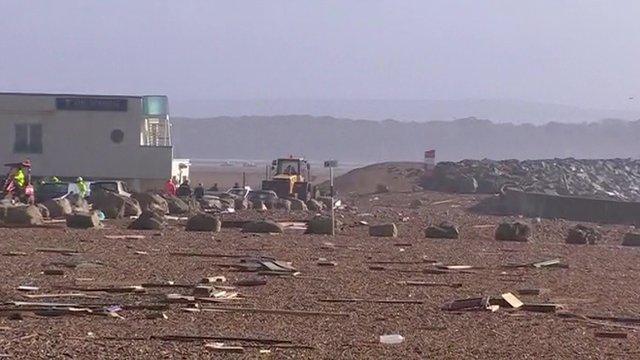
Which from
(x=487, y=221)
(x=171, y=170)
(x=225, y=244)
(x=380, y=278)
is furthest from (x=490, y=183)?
(x=380, y=278)

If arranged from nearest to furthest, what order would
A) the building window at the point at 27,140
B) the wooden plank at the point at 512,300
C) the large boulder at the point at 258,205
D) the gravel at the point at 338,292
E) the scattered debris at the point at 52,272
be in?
the gravel at the point at 338,292 < the wooden plank at the point at 512,300 < the scattered debris at the point at 52,272 < the large boulder at the point at 258,205 < the building window at the point at 27,140

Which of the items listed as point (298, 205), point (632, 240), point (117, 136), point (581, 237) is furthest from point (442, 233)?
point (117, 136)

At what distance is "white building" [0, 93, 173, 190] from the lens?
220 ft

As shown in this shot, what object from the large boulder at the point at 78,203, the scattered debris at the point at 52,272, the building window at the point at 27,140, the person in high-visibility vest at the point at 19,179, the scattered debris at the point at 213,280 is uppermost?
the building window at the point at 27,140

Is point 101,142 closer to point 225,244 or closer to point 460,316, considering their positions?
point 225,244

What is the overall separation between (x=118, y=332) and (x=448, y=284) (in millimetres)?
8396

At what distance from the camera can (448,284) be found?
23.5 metres

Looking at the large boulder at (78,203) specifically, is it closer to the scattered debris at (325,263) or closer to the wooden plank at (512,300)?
the scattered debris at (325,263)

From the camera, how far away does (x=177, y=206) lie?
48188mm

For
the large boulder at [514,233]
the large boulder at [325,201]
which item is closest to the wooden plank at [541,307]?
the large boulder at [514,233]

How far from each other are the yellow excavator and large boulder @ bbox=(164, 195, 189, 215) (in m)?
12.8

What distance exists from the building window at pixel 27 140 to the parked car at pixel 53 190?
1589cm

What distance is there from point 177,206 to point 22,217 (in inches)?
489

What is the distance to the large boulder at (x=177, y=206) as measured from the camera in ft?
156
